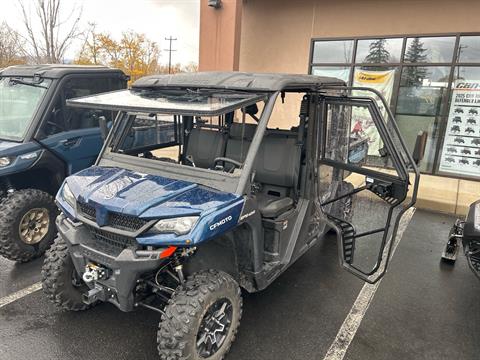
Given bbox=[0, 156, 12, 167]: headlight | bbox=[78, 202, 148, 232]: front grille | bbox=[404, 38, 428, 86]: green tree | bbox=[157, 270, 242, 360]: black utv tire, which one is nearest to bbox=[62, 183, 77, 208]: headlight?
bbox=[78, 202, 148, 232]: front grille

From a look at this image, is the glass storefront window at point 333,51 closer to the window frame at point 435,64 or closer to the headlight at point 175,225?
the window frame at point 435,64

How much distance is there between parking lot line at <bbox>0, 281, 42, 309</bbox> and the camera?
11.1ft

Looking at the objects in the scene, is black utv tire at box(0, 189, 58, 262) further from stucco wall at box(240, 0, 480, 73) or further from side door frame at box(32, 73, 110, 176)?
stucco wall at box(240, 0, 480, 73)

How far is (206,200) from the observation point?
8.06ft

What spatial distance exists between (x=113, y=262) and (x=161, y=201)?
49 cm

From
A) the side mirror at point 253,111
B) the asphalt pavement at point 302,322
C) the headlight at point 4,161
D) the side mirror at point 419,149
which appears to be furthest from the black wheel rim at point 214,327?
the headlight at point 4,161

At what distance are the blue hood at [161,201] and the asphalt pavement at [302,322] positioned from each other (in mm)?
1043

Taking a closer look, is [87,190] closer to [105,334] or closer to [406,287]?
[105,334]

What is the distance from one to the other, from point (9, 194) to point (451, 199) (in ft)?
21.7

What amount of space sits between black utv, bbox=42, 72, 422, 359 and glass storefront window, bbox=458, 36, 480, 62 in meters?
4.74

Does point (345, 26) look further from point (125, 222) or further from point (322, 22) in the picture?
point (125, 222)

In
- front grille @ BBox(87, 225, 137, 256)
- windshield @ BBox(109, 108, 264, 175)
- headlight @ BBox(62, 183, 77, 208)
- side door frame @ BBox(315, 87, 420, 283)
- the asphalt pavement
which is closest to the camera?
front grille @ BBox(87, 225, 137, 256)

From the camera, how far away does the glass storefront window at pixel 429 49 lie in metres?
7.39

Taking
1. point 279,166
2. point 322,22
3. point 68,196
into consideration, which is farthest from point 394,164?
point 322,22
